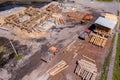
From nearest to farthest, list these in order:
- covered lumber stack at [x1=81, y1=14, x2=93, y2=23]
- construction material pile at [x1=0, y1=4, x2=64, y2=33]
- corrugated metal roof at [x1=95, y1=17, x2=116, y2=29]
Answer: corrugated metal roof at [x1=95, y1=17, x2=116, y2=29] < construction material pile at [x1=0, y1=4, x2=64, y2=33] < covered lumber stack at [x1=81, y1=14, x2=93, y2=23]

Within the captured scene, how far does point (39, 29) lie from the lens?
32250 millimetres

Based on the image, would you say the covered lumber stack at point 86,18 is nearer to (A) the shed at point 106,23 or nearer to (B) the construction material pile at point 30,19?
(A) the shed at point 106,23

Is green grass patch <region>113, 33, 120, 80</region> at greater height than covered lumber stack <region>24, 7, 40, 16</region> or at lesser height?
lesser

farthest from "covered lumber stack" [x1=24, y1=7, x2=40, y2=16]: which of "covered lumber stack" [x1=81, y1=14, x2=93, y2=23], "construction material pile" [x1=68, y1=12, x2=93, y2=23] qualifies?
"covered lumber stack" [x1=81, y1=14, x2=93, y2=23]

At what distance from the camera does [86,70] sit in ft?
77.9

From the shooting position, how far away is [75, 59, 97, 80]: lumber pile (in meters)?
23.2

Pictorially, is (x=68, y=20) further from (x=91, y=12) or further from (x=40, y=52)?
(x=40, y=52)

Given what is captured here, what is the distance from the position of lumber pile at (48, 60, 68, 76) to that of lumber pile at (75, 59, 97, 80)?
1894 mm

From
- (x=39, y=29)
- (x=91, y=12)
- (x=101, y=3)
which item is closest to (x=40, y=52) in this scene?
(x=39, y=29)

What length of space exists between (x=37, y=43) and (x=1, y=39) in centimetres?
622

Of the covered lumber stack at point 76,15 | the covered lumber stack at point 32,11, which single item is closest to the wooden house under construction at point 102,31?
the covered lumber stack at point 76,15

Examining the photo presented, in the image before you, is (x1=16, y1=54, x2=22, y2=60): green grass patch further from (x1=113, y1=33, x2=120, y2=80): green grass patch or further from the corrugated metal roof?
the corrugated metal roof

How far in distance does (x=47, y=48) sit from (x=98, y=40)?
8.50m

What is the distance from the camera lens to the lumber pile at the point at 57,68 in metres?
24.0
